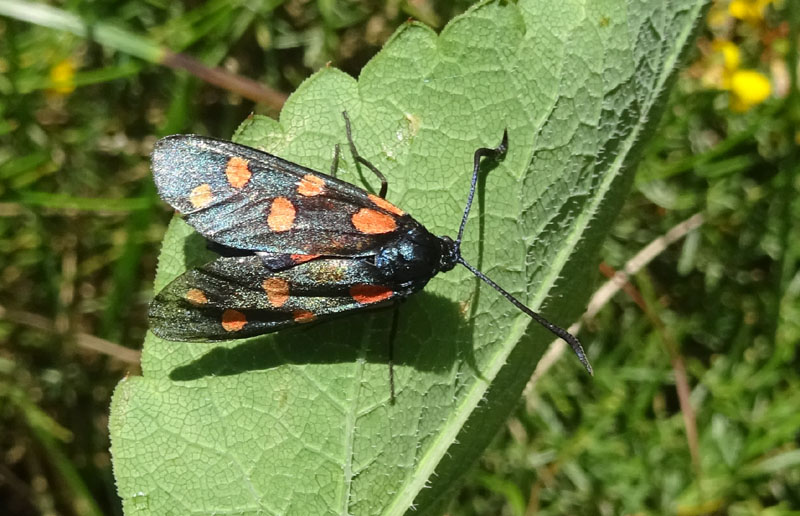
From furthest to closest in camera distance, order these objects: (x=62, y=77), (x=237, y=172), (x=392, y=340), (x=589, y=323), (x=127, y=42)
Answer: (x=589, y=323)
(x=62, y=77)
(x=127, y=42)
(x=237, y=172)
(x=392, y=340)

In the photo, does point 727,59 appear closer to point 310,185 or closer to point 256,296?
point 310,185

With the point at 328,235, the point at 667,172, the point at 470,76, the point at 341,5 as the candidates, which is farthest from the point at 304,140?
the point at 667,172

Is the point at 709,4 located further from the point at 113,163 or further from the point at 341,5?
the point at 113,163

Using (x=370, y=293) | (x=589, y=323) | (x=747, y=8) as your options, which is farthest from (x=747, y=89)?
(x=370, y=293)

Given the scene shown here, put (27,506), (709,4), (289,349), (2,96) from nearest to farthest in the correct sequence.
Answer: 1. (709,4)
2. (289,349)
3. (2,96)
4. (27,506)

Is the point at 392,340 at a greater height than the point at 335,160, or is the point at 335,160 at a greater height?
the point at 335,160

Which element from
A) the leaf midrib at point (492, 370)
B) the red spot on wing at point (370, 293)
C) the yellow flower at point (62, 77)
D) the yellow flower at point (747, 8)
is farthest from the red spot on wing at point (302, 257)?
the yellow flower at point (747, 8)

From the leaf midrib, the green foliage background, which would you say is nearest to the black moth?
the leaf midrib
